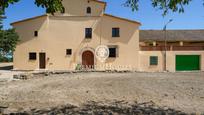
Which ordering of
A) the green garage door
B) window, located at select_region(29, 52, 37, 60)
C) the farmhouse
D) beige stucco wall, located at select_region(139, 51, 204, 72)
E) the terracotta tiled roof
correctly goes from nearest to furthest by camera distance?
the farmhouse < window, located at select_region(29, 52, 37, 60) < beige stucco wall, located at select_region(139, 51, 204, 72) < the green garage door < the terracotta tiled roof

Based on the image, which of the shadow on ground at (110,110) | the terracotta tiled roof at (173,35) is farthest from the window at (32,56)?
the shadow on ground at (110,110)

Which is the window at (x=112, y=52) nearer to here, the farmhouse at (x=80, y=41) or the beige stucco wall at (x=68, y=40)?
the farmhouse at (x=80, y=41)

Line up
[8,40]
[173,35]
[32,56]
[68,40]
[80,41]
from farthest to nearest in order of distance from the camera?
[173,35] → [32,56] → [80,41] → [68,40] → [8,40]

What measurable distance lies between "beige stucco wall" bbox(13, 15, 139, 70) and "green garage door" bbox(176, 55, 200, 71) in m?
5.58

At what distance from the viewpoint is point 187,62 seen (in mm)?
37438

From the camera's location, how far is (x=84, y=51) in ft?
119

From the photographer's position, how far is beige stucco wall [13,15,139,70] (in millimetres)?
35875

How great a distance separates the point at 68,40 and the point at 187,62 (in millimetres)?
14885

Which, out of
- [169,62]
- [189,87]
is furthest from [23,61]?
[189,87]

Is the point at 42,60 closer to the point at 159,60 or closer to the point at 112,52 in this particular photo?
the point at 112,52

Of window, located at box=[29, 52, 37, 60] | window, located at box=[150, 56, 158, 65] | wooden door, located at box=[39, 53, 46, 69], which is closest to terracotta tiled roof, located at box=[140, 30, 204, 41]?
window, located at box=[150, 56, 158, 65]

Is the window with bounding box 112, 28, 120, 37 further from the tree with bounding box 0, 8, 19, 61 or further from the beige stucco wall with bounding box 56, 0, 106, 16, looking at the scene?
the tree with bounding box 0, 8, 19, 61

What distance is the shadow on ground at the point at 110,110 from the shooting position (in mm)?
9492

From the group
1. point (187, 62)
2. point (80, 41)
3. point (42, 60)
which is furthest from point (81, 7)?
point (187, 62)
